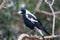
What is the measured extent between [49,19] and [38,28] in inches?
57.6

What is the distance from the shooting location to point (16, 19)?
4.23 meters

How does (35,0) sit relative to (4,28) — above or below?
above

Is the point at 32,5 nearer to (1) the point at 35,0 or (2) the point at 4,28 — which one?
(1) the point at 35,0

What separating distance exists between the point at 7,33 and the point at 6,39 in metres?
0.12

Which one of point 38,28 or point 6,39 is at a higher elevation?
point 6,39

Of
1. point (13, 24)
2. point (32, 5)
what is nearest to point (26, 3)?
point (32, 5)

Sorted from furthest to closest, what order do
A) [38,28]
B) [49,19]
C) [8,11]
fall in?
[49,19] < [8,11] < [38,28]

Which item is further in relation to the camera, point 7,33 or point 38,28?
point 7,33

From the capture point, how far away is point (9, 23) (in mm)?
4242

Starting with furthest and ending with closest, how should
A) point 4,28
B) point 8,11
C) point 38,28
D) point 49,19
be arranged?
point 49,19 → point 4,28 → point 8,11 → point 38,28

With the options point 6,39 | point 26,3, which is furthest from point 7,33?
point 26,3

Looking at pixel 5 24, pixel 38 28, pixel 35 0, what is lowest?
pixel 38 28

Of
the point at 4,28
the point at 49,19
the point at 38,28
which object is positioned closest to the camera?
the point at 38,28

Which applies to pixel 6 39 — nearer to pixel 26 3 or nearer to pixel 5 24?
pixel 5 24
